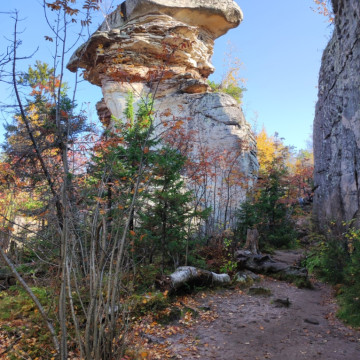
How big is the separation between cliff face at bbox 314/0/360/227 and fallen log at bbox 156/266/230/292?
166 inches

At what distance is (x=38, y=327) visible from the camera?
4461 millimetres

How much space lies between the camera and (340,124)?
32.3ft

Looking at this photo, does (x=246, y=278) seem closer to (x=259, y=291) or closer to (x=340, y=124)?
(x=259, y=291)

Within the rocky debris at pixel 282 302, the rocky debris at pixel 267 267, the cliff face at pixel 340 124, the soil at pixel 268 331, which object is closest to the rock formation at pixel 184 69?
the cliff face at pixel 340 124

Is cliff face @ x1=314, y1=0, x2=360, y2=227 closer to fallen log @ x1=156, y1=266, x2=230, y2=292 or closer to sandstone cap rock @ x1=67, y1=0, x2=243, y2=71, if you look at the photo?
fallen log @ x1=156, y1=266, x2=230, y2=292

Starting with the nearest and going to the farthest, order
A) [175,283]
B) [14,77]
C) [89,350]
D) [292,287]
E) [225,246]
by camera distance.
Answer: [89,350], [14,77], [175,283], [292,287], [225,246]

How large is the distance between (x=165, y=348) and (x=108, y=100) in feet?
53.2

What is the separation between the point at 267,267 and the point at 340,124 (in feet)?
18.0

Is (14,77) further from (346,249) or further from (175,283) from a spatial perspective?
(346,249)

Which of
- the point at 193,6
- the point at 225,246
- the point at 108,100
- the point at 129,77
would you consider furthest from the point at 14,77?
the point at 193,6

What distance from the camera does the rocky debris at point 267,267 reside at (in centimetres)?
867

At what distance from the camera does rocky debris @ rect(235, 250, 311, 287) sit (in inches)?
341

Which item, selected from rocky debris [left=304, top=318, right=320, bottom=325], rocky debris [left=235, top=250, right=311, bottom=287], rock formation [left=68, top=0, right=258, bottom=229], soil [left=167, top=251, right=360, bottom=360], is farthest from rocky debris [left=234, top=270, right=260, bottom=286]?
rock formation [left=68, top=0, right=258, bottom=229]

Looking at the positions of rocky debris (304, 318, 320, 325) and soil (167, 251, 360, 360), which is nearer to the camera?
soil (167, 251, 360, 360)
